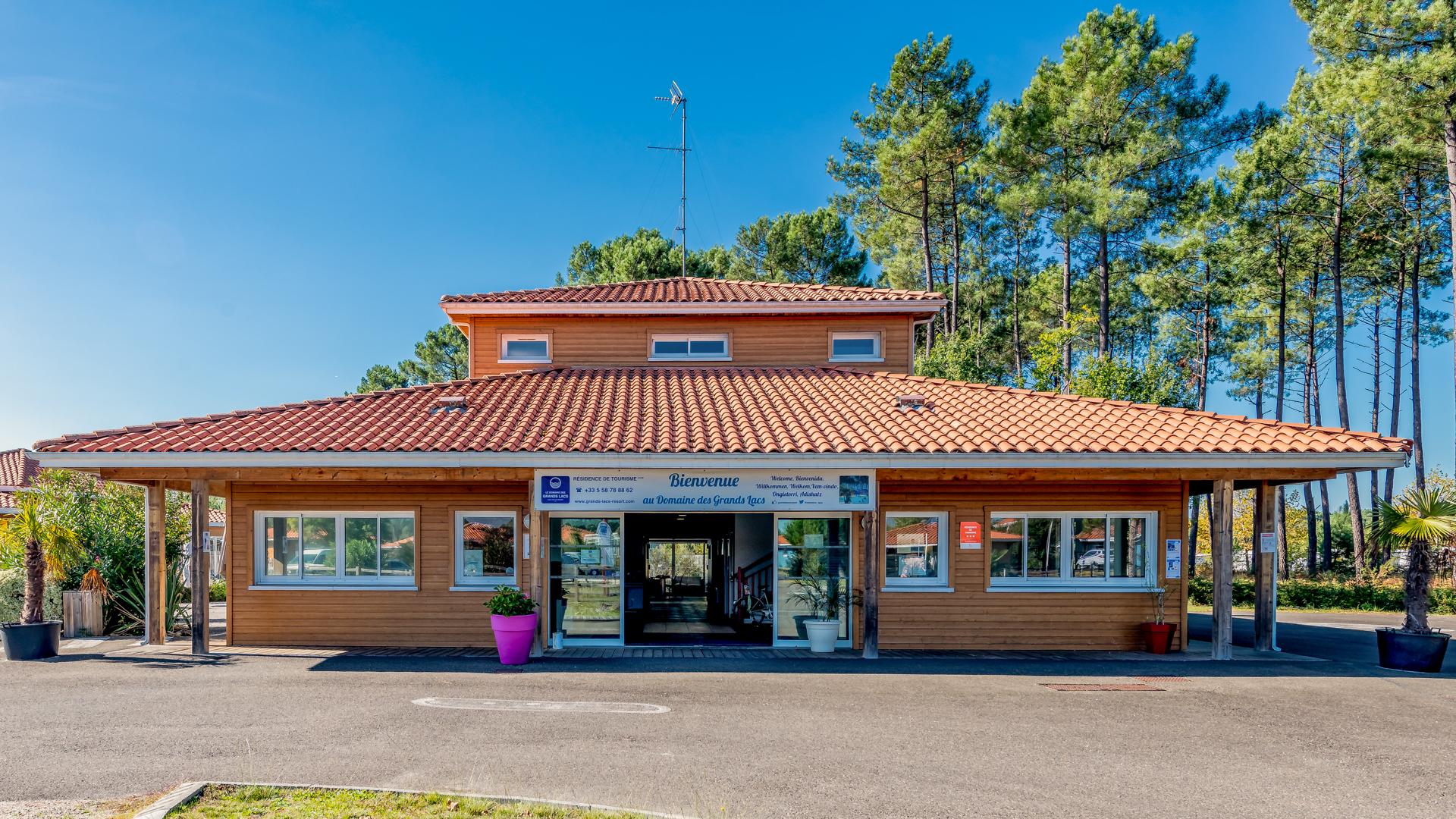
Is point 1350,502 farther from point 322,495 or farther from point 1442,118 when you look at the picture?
point 322,495

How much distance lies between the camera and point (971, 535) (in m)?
13.4

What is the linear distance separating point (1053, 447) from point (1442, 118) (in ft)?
56.9

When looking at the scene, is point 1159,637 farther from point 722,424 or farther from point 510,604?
point 510,604

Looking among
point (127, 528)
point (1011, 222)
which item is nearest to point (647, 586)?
point (127, 528)

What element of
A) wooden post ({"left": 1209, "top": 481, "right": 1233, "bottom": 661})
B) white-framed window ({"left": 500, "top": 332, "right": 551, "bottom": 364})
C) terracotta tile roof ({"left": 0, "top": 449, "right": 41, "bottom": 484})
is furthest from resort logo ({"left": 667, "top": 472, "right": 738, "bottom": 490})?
terracotta tile roof ({"left": 0, "top": 449, "right": 41, "bottom": 484})

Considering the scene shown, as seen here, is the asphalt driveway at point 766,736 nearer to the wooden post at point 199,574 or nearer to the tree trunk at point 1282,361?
the wooden post at point 199,574

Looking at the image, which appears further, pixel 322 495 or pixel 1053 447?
pixel 322 495

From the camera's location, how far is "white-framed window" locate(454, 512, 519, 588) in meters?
13.6

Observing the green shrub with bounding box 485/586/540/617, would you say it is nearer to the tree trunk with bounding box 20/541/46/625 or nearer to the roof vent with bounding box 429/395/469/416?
the roof vent with bounding box 429/395/469/416

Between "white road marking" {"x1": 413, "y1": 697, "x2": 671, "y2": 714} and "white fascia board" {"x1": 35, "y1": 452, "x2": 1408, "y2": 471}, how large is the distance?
133 inches

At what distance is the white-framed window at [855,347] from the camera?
57.2 ft

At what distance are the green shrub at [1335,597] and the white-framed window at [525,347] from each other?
Answer: 16.7 metres

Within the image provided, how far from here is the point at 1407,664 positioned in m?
11.8

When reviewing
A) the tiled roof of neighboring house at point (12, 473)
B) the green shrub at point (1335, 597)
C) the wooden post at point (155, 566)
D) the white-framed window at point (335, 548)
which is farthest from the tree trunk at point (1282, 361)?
the tiled roof of neighboring house at point (12, 473)
